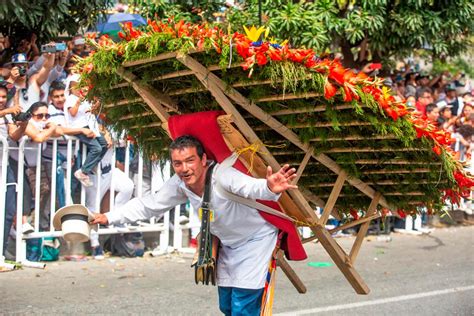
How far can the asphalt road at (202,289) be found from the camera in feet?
21.9

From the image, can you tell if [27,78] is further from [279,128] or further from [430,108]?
[430,108]

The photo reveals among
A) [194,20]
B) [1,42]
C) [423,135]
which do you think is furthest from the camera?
[194,20]

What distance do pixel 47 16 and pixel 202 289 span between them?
146 inches

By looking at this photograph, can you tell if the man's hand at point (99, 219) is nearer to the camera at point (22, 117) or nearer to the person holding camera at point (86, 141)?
the camera at point (22, 117)

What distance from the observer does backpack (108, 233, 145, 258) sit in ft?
29.1

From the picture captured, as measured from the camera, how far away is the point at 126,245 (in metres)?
8.88

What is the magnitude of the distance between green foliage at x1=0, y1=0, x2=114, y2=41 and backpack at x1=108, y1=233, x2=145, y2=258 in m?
2.57

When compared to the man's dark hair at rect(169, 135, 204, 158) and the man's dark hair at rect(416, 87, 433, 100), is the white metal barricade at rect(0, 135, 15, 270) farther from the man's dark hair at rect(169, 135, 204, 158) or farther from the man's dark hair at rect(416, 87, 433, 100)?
the man's dark hair at rect(416, 87, 433, 100)

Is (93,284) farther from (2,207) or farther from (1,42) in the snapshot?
(1,42)

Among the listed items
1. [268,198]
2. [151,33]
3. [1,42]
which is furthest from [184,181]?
[1,42]

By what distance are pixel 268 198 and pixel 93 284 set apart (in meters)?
3.84

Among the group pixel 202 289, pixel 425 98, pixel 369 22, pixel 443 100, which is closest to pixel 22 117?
pixel 202 289

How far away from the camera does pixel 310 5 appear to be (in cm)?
1074

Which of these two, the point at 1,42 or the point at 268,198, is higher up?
the point at 1,42
